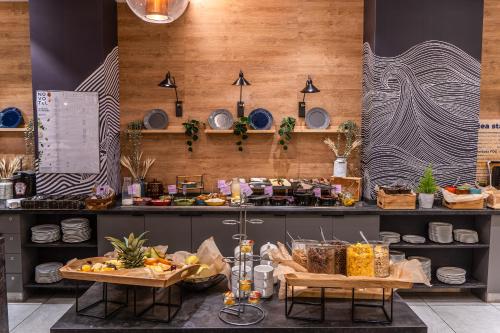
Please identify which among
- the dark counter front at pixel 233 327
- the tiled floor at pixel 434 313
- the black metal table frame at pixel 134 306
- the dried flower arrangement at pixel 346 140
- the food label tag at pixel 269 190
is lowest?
the tiled floor at pixel 434 313

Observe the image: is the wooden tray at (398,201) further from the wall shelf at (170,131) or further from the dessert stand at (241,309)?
the dessert stand at (241,309)

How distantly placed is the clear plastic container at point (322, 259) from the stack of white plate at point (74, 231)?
125 inches

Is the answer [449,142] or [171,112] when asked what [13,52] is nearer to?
[171,112]

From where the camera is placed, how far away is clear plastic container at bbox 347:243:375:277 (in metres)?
2.34

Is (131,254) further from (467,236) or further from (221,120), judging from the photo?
(467,236)

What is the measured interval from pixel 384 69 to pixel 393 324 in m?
3.39

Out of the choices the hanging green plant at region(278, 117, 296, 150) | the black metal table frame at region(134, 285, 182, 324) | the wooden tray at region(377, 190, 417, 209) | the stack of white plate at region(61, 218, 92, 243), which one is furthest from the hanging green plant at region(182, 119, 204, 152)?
the black metal table frame at region(134, 285, 182, 324)

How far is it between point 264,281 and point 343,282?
1.47 ft

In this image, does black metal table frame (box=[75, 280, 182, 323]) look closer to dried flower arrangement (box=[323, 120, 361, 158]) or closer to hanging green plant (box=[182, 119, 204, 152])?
hanging green plant (box=[182, 119, 204, 152])

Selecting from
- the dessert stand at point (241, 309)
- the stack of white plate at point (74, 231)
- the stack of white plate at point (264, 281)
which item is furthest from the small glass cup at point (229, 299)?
the stack of white plate at point (74, 231)

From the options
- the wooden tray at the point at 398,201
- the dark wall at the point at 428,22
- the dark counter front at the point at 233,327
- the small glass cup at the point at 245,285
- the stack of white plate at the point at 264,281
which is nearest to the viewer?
the dark counter front at the point at 233,327

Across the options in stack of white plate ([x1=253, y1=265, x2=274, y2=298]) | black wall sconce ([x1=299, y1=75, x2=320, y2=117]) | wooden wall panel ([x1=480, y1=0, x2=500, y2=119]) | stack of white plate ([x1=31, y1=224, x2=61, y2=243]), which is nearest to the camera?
stack of white plate ([x1=253, y1=265, x2=274, y2=298])

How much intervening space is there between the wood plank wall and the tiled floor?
5.98 ft

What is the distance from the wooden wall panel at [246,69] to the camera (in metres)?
5.40
